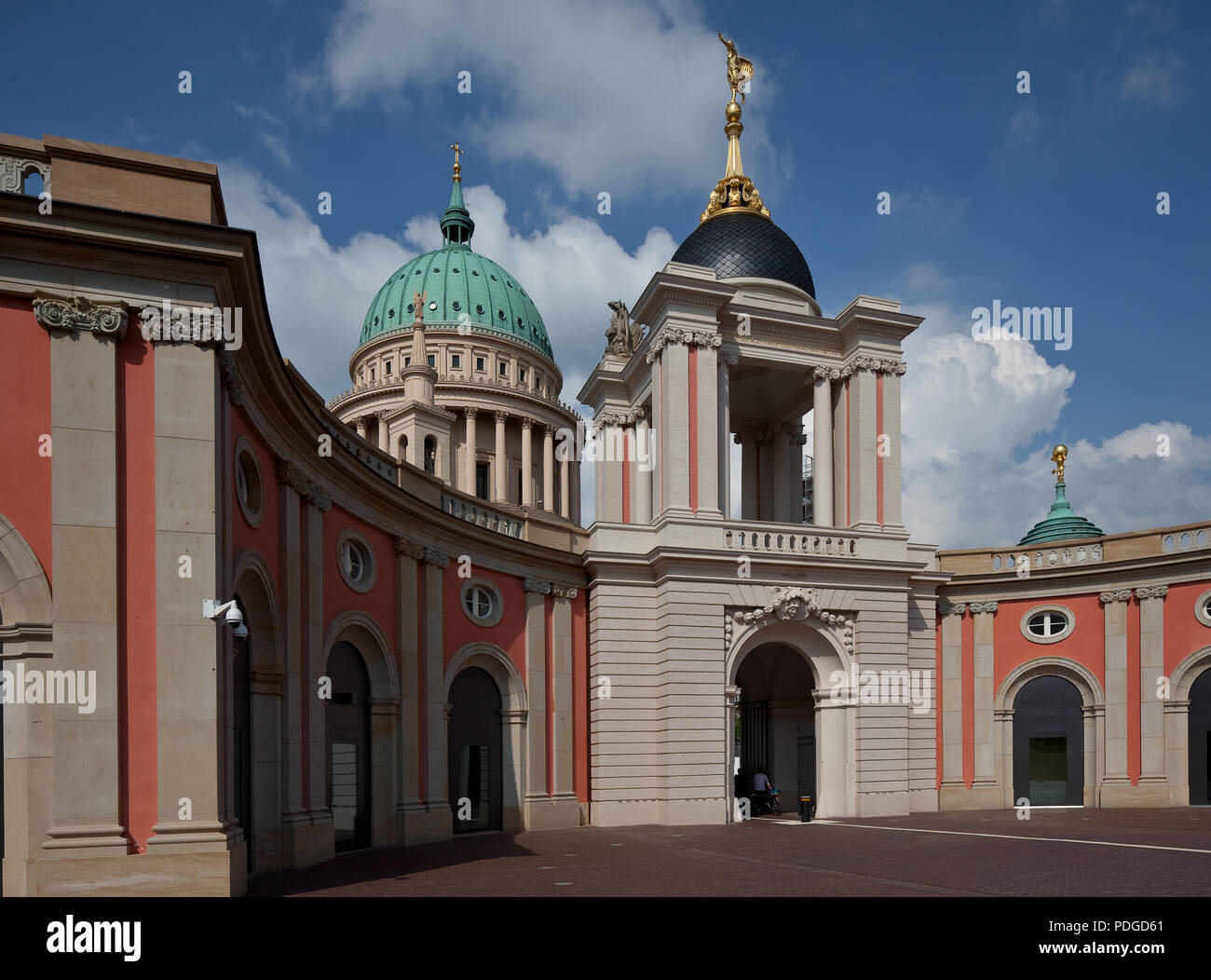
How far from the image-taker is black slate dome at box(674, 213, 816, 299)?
1391 inches

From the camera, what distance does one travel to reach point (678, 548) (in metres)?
29.5

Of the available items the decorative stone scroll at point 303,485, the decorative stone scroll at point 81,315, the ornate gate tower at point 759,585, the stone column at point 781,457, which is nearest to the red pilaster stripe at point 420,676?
the decorative stone scroll at point 303,485

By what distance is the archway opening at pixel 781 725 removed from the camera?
1384 inches

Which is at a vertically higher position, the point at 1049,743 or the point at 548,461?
the point at 548,461

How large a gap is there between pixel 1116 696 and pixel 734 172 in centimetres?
2255

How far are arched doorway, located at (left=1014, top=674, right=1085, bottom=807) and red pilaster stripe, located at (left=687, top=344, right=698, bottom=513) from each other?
14.3 m

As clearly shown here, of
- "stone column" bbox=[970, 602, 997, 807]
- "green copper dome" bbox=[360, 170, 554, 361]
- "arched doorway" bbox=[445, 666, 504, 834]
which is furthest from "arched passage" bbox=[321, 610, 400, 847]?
"green copper dome" bbox=[360, 170, 554, 361]

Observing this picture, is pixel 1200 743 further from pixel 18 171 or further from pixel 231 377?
pixel 18 171

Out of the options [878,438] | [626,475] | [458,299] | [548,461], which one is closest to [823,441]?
[878,438]

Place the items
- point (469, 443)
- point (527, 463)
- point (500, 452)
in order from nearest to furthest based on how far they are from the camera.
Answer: point (469, 443) < point (500, 452) < point (527, 463)

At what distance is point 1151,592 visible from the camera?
33.4 meters

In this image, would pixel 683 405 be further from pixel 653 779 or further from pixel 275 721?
pixel 275 721

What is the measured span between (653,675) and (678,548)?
12.6 feet

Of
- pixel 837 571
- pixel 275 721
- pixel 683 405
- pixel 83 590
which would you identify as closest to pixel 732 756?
pixel 837 571
